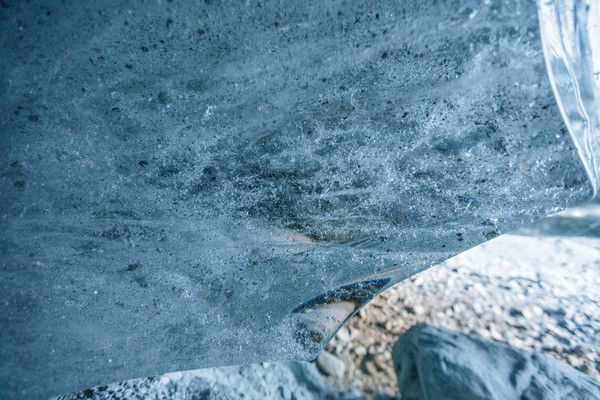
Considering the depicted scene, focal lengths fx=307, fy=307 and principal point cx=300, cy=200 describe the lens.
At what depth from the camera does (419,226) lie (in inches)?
30.0

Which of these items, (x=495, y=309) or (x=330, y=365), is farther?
(x=495, y=309)

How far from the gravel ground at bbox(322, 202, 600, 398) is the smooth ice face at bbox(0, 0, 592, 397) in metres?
0.23

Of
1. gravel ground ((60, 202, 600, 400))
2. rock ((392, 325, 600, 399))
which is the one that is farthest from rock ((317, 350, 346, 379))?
rock ((392, 325, 600, 399))

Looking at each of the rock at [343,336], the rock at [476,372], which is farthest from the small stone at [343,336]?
the rock at [476,372]

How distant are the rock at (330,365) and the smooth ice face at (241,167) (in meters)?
0.10

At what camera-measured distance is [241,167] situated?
746 mm

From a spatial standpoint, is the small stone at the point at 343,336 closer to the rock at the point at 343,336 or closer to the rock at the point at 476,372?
the rock at the point at 343,336

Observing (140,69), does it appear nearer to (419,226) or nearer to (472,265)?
(419,226)

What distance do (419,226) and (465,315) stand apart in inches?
21.7

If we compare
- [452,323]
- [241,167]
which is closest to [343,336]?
[452,323]

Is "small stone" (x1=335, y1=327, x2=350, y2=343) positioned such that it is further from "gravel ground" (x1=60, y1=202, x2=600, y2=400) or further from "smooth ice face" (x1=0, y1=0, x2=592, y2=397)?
"smooth ice face" (x1=0, y1=0, x2=592, y2=397)

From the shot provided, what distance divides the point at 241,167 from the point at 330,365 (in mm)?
684

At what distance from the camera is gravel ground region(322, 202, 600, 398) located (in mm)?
982

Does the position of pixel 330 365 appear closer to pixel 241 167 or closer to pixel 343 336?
pixel 343 336
